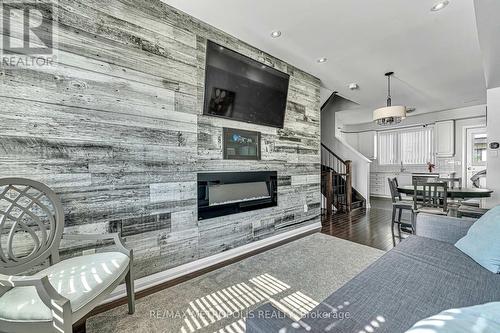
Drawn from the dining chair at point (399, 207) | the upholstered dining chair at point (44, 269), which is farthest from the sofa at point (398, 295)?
the dining chair at point (399, 207)

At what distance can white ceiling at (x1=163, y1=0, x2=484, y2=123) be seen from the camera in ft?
6.97

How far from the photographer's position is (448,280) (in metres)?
1.25

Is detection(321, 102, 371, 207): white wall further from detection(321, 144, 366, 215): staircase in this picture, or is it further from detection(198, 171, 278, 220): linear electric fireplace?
detection(198, 171, 278, 220): linear electric fireplace

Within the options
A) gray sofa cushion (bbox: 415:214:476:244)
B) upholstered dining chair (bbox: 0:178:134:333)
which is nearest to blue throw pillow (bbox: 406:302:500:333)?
upholstered dining chair (bbox: 0:178:134:333)

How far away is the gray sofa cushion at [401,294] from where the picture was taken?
878mm

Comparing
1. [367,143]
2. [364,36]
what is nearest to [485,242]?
[364,36]

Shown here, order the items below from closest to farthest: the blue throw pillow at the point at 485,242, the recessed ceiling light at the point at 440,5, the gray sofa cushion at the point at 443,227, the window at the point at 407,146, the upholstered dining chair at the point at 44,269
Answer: the upholstered dining chair at the point at 44,269, the blue throw pillow at the point at 485,242, the gray sofa cushion at the point at 443,227, the recessed ceiling light at the point at 440,5, the window at the point at 407,146

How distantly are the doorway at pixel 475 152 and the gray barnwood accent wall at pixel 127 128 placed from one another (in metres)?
6.84

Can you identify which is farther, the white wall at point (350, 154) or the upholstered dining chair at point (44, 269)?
the white wall at point (350, 154)

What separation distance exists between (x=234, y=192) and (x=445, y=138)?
685cm

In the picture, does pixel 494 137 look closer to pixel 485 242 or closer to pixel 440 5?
pixel 440 5

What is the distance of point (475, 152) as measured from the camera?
586 cm

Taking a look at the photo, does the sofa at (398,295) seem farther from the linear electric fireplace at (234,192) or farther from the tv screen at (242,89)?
the tv screen at (242,89)

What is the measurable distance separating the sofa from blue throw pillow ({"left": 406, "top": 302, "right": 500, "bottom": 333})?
37 cm
